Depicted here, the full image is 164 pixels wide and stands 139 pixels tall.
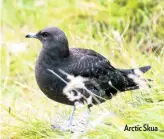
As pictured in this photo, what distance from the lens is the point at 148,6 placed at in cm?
788

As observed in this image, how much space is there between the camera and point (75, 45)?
716 centimetres

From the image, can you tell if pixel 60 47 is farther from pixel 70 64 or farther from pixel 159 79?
pixel 159 79

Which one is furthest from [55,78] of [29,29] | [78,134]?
[29,29]

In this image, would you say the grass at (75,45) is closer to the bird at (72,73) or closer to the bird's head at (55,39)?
the bird at (72,73)

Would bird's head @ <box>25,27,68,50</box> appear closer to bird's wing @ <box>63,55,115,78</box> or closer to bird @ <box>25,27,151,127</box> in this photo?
bird @ <box>25,27,151,127</box>

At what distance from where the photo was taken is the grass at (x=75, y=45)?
516 centimetres

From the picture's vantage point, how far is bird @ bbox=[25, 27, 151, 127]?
208 inches

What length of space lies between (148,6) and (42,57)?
8.82 feet

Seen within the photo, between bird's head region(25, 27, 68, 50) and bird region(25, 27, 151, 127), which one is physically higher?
bird's head region(25, 27, 68, 50)

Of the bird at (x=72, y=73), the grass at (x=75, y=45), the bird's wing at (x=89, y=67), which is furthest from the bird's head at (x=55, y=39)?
the grass at (x=75, y=45)

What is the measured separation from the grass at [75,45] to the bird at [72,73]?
0.12 meters

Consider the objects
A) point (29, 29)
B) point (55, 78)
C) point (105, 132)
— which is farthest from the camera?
point (29, 29)

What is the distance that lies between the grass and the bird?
4.7 inches

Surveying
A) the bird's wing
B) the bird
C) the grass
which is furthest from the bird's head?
the grass
